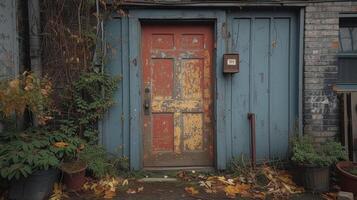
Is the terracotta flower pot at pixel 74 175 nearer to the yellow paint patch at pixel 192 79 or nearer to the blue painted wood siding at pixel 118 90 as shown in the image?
the blue painted wood siding at pixel 118 90

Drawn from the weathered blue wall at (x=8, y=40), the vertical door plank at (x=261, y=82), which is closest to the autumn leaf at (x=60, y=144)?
the weathered blue wall at (x=8, y=40)

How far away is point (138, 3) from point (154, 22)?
15.3 inches

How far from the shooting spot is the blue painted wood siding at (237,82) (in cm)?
547

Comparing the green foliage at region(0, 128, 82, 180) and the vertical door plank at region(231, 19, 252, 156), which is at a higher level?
the vertical door plank at region(231, 19, 252, 156)

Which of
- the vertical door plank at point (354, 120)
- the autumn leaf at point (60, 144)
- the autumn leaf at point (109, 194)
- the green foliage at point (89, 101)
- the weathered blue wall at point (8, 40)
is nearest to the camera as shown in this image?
the autumn leaf at point (60, 144)

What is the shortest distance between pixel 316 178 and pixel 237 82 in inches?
69.8

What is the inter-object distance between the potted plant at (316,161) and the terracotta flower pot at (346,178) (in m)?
0.10

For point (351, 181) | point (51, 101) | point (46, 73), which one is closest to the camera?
point (351, 181)

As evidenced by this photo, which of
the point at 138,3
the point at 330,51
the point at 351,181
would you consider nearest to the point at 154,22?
the point at 138,3

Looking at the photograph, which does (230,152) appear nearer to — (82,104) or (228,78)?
(228,78)

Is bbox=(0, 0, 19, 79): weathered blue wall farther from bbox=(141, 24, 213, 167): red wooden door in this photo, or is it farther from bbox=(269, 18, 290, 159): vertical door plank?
bbox=(269, 18, 290, 159): vertical door plank

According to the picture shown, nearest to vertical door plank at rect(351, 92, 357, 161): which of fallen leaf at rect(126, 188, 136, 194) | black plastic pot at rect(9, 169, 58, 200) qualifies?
fallen leaf at rect(126, 188, 136, 194)

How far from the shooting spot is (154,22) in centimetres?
557

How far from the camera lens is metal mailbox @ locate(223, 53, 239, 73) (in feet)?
17.8
